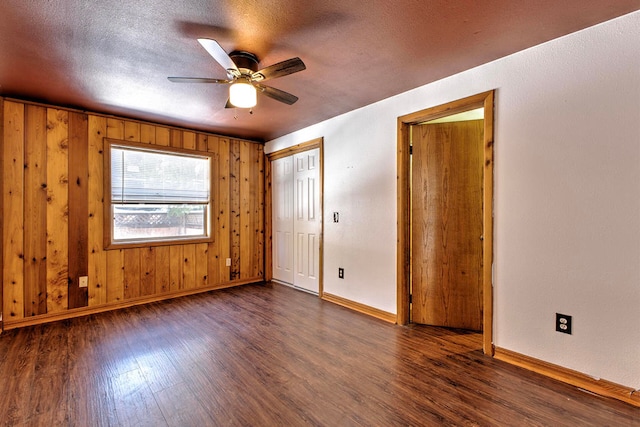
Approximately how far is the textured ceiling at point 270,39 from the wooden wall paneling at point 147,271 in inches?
72.1

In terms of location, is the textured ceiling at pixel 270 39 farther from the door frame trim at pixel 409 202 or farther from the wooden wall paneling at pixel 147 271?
the wooden wall paneling at pixel 147 271

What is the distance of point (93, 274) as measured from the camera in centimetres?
335

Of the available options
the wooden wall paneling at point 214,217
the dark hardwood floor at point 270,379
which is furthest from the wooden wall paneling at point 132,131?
the dark hardwood floor at point 270,379

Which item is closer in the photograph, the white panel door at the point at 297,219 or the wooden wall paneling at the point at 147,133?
the wooden wall paneling at the point at 147,133

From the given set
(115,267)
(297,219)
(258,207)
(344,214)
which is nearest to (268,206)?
(258,207)

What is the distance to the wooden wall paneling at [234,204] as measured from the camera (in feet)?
14.5

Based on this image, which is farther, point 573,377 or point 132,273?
point 132,273

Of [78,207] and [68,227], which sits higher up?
[78,207]

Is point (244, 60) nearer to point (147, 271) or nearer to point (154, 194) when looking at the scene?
point (154, 194)

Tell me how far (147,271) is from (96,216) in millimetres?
864

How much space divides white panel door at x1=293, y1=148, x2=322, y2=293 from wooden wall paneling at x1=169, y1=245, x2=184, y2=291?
156cm

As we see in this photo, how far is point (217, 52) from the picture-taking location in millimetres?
1780

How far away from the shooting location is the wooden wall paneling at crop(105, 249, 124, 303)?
11.3 feet

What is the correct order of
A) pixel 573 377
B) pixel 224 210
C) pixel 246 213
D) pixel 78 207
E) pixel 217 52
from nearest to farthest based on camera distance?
pixel 217 52 → pixel 573 377 → pixel 78 207 → pixel 224 210 → pixel 246 213
